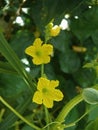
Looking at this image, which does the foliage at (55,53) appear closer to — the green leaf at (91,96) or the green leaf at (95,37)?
the green leaf at (95,37)

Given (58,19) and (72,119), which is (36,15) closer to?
(58,19)

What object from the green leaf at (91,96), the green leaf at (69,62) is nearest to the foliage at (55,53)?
the green leaf at (69,62)

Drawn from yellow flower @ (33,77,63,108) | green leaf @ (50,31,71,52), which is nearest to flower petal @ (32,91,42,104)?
yellow flower @ (33,77,63,108)

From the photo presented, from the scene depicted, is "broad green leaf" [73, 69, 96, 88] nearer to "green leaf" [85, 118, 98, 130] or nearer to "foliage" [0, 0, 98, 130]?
"foliage" [0, 0, 98, 130]

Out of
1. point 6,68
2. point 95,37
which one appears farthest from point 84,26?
point 6,68

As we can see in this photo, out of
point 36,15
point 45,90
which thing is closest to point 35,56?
point 45,90

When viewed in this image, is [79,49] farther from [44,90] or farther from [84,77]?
[44,90]
